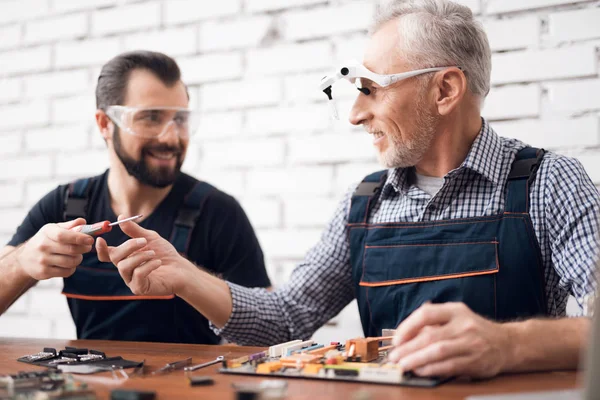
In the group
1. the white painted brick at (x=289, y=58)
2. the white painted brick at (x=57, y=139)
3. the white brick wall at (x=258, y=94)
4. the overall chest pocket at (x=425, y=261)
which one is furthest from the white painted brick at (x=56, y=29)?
the overall chest pocket at (x=425, y=261)

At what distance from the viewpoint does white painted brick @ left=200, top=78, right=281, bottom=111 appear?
2551 mm

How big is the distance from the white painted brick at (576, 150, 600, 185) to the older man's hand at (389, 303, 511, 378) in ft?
3.36

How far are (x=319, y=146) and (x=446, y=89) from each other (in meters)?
0.71

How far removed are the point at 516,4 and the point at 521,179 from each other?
0.71 m

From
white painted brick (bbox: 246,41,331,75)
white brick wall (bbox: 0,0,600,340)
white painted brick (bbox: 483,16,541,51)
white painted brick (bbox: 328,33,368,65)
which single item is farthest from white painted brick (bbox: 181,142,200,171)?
white painted brick (bbox: 483,16,541,51)

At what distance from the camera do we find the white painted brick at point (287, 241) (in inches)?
97.5

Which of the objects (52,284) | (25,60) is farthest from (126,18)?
(52,284)

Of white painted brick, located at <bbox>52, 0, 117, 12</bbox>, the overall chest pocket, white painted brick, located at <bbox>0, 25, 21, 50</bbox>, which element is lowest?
the overall chest pocket

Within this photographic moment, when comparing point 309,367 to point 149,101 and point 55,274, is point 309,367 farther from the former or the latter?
point 149,101

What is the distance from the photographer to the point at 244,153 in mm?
2602

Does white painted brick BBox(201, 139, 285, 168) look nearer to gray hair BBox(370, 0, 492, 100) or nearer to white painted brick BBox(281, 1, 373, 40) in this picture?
white painted brick BBox(281, 1, 373, 40)

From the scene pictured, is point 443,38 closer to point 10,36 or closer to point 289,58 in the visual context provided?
point 289,58

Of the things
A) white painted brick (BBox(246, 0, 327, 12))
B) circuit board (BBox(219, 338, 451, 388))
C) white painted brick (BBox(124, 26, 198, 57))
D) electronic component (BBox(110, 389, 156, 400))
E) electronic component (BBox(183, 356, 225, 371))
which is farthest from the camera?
white painted brick (BBox(124, 26, 198, 57))

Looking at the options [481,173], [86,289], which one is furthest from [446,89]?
[86,289]
